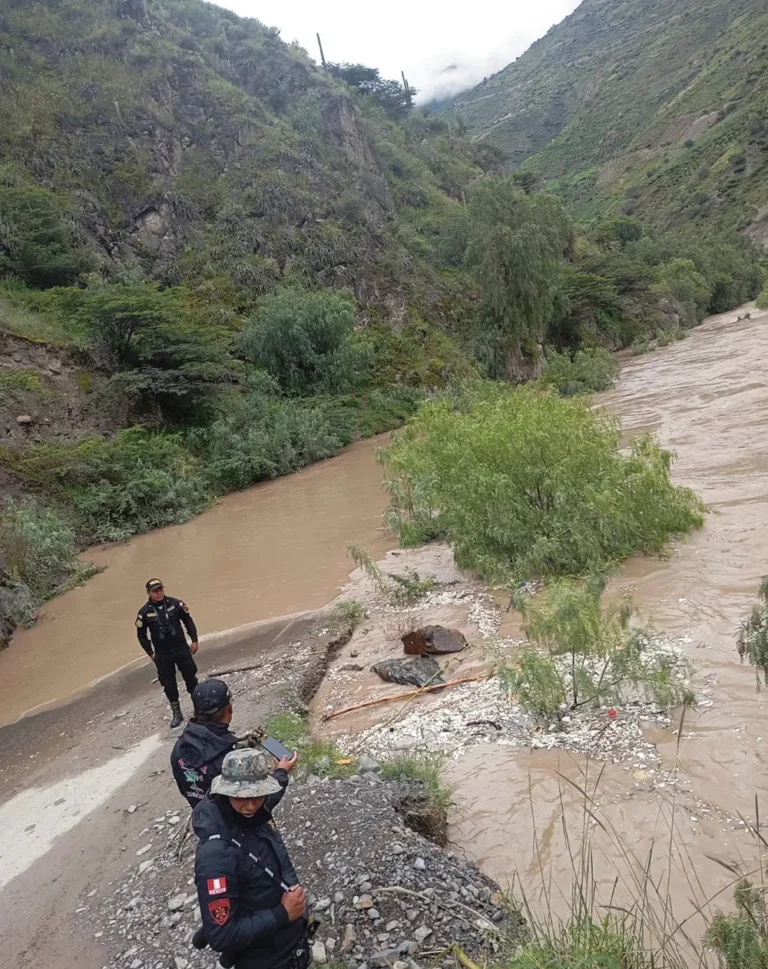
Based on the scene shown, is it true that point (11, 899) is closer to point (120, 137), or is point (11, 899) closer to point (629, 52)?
point (120, 137)

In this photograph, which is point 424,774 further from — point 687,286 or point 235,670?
point 687,286

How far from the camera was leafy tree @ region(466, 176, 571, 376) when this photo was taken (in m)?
29.4

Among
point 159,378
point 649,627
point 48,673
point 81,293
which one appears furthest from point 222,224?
point 649,627

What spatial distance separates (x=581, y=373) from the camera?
27688 millimetres

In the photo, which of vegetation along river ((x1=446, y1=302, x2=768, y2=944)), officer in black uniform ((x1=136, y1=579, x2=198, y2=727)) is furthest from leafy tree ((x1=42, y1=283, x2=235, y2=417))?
vegetation along river ((x1=446, y1=302, x2=768, y2=944))

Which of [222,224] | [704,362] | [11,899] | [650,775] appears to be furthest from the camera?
[222,224]

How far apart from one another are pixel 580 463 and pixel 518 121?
15411cm

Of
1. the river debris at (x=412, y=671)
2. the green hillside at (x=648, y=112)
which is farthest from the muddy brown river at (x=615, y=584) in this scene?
the green hillside at (x=648, y=112)

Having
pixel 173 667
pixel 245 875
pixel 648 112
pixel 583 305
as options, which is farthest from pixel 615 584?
pixel 648 112

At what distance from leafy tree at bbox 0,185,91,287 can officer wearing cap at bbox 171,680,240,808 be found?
2640 cm

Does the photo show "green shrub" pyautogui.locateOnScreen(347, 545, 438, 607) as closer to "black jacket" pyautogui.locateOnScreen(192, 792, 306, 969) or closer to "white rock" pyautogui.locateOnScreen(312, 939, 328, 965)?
"white rock" pyautogui.locateOnScreen(312, 939, 328, 965)

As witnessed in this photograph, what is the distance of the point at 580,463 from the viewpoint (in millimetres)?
8969

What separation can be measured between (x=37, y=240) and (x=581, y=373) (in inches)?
863

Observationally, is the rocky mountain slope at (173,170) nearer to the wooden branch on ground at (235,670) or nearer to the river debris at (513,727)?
the wooden branch on ground at (235,670)
